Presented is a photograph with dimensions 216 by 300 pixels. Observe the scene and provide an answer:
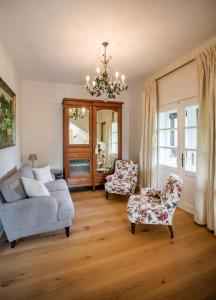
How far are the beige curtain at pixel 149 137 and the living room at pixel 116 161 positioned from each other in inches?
0.9

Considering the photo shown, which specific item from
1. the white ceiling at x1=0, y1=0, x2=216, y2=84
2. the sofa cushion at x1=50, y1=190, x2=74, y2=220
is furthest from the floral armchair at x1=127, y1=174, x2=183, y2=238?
Result: the white ceiling at x1=0, y1=0, x2=216, y2=84

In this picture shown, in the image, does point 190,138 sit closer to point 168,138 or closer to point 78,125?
point 168,138

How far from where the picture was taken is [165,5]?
1.93m

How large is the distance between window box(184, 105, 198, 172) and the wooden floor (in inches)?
39.7

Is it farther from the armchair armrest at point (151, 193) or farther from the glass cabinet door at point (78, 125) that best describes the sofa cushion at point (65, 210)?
the glass cabinet door at point (78, 125)

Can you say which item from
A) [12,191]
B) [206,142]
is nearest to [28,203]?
[12,191]

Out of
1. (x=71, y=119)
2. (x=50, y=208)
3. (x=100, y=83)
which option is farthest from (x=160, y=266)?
(x=71, y=119)

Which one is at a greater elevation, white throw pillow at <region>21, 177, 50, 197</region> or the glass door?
the glass door

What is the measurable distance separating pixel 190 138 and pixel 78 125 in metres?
2.54

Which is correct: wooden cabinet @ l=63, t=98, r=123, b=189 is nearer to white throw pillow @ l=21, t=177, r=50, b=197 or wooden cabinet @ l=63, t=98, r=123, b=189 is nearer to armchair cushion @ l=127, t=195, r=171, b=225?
white throw pillow @ l=21, t=177, r=50, b=197

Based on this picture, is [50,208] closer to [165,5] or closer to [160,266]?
[160,266]

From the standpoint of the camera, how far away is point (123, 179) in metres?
4.12

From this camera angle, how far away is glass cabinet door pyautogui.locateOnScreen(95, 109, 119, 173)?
4500 mm

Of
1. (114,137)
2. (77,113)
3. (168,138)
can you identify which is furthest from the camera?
(114,137)
